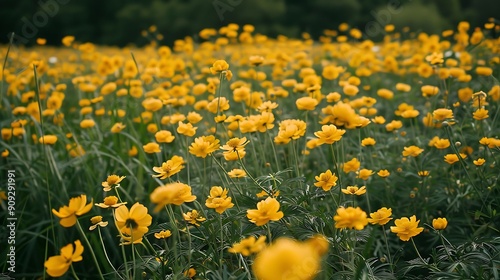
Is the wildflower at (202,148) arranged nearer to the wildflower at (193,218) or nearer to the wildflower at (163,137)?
the wildflower at (193,218)

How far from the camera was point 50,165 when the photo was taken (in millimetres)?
2006

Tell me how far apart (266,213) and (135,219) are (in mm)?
261

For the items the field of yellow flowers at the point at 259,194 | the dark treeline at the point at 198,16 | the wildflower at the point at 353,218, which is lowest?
the dark treeline at the point at 198,16

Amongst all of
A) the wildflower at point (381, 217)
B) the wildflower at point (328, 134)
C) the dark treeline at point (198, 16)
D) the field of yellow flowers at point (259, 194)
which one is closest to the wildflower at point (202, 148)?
the field of yellow flowers at point (259, 194)

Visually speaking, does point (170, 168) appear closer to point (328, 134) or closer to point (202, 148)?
point (202, 148)

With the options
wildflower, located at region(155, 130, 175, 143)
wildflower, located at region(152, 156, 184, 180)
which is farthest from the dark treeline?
wildflower, located at region(152, 156, 184, 180)

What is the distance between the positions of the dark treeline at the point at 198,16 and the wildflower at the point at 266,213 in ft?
38.6

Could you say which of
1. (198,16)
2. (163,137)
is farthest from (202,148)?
(198,16)

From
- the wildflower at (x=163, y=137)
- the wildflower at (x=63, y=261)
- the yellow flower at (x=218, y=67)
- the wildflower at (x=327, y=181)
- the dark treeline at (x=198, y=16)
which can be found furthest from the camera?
the dark treeline at (x=198, y=16)

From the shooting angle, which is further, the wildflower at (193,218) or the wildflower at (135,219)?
the wildflower at (193,218)

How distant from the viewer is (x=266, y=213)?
1.03 metres

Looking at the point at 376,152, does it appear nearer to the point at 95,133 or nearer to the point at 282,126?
the point at 282,126

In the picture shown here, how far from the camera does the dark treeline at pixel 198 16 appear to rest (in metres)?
12.9

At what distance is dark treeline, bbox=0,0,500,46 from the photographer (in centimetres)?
1290
